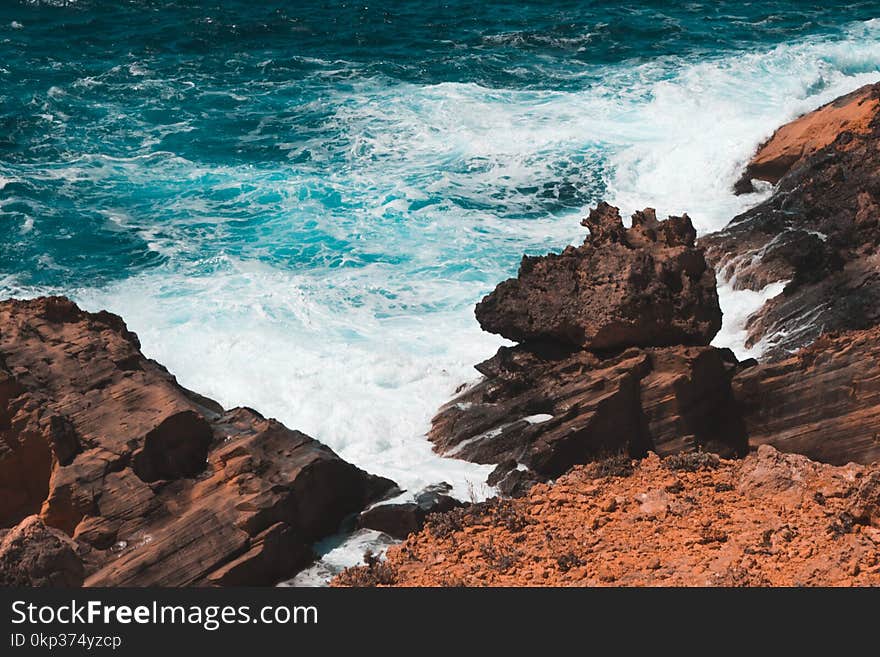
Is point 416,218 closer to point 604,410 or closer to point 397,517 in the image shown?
point 604,410

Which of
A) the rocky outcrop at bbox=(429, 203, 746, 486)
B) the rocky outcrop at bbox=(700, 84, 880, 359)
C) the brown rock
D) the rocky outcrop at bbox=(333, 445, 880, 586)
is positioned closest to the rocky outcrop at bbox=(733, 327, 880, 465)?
the rocky outcrop at bbox=(429, 203, 746, 486)

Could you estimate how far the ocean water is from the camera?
67.4ft

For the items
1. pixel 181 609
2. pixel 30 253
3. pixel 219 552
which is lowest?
pixel 30 253

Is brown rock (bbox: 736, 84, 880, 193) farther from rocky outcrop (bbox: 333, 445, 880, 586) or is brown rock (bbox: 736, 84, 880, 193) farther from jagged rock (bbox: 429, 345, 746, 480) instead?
rocky outcrop (bbox: 333, 445, 880, 586)

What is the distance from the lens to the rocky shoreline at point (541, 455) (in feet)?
38.1

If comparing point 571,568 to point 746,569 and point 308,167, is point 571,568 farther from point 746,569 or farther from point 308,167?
point 308,167

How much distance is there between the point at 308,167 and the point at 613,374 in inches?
650

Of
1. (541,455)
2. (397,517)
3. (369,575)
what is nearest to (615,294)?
(541,455)

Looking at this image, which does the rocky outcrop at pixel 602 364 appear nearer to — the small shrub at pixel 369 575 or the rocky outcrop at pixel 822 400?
the rocky outcrop at pixel 822 400

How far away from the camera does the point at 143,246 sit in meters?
25.8

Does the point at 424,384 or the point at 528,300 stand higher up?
the point at 528,300

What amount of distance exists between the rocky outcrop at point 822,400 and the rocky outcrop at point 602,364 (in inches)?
12.4

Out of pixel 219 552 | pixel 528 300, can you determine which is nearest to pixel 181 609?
pixel 219 552

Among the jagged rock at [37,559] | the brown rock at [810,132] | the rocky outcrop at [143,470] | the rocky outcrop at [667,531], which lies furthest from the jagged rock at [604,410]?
the brown rock at [810,132]
